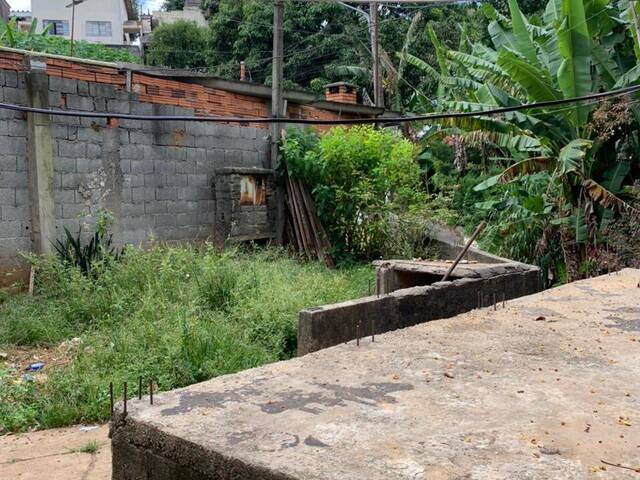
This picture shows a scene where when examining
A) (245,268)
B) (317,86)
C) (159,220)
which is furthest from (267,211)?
(317,86)

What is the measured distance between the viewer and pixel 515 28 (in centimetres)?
880

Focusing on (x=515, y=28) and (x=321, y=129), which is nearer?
(x=515, y=28)

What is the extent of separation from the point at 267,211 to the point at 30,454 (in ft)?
21.8

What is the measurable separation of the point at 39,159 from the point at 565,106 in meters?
6.98

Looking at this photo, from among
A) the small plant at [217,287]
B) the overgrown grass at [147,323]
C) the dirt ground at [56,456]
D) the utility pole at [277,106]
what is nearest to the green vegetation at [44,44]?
the utility pole at [277,106]

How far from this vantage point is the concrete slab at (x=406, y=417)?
2.04 metres

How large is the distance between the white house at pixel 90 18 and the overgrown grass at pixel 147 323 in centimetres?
2974

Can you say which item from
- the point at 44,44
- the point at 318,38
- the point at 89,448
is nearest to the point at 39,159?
the point at 89,448

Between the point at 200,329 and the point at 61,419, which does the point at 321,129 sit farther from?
the point at 61,419

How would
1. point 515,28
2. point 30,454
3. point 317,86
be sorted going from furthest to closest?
point 317,86, point 515,28, point 30,454

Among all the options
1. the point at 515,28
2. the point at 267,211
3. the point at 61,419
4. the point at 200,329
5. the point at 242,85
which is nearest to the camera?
the point at 61,419

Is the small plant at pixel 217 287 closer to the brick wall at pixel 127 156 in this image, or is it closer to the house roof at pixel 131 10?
the brick wall at pixel 127 156

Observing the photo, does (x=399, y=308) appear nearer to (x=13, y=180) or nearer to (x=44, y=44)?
(x=13, y=180)

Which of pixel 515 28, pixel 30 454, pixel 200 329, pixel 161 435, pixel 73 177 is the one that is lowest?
pixel 30 454
